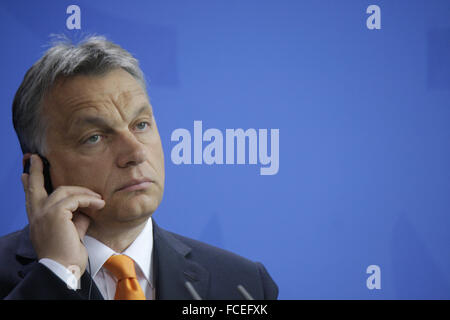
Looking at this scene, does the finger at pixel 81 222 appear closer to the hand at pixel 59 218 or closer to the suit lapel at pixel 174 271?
the hand at pixel 59 218

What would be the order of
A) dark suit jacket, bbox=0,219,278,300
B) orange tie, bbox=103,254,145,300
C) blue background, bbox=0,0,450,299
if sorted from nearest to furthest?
dark suit jacket, bbox=0,219,278,300, orange tie, bbox=103,254,145,300, blue background, bbox=0,0,450,299

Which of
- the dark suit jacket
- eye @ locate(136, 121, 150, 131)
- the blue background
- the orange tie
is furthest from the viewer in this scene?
the blue background

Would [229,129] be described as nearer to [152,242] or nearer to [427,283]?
[152,242]

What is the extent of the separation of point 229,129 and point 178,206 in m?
0.35

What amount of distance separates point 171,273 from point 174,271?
0.05ft

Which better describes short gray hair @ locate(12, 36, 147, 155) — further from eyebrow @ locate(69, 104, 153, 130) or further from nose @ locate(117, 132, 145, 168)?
nose @ locate(117, 132, 145, 168)

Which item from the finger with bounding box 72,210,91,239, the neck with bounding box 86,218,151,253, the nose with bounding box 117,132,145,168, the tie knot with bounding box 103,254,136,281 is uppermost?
the nose with bounding box 117,132,145,168

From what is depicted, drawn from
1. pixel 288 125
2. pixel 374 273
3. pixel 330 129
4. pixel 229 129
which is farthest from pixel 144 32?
pixel 374 273

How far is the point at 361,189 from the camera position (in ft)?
6.48

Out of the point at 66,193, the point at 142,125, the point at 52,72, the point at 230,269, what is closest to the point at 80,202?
the point at 66,193

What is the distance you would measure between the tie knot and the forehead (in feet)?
1.36

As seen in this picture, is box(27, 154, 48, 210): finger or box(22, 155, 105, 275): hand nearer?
box(22, 155, 105, 275): hand

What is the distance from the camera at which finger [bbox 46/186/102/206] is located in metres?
1.47

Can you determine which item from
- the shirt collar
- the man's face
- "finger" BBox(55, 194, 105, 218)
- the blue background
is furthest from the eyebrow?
the blue background
